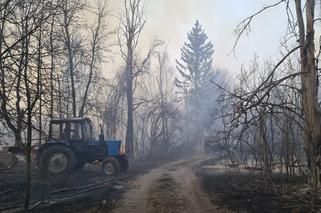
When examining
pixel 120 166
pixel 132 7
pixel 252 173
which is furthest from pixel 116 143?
pixel 132 7

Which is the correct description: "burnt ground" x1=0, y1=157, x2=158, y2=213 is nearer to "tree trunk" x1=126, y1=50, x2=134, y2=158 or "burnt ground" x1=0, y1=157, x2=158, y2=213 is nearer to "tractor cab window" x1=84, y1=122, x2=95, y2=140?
"tractor cab window" x1=84, y1=122, x2=95, y2=140

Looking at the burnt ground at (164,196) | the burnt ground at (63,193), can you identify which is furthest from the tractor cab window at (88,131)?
the burnt ground at (164,196)

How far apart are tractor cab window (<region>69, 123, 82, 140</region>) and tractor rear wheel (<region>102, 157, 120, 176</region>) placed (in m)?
1.81

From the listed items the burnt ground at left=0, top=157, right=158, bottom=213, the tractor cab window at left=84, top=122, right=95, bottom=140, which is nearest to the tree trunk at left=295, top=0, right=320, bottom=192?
the burnt ground at left=0, top=157, right=158, bottom=213

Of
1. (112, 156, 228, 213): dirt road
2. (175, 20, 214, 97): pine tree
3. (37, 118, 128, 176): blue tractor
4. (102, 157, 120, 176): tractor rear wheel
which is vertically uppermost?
(175, 20, 214, 97): pine tree

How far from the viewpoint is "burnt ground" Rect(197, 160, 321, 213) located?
33.7 feet

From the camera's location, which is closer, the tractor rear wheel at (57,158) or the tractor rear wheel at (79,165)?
the tractor rear wheel at (57,158)

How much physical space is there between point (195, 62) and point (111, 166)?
3913 cm

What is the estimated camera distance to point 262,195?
487 inches

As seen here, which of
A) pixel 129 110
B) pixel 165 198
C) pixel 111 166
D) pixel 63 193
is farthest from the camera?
pixel 129 110

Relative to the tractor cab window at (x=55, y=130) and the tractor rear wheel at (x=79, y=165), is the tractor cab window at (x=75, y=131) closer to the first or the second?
the tractor cab window at (x=55, y=130)

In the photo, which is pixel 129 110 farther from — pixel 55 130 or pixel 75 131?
pixel 55 130

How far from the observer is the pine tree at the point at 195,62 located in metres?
56.9

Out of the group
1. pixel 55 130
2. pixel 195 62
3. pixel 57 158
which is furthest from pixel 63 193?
pixel 195 62
